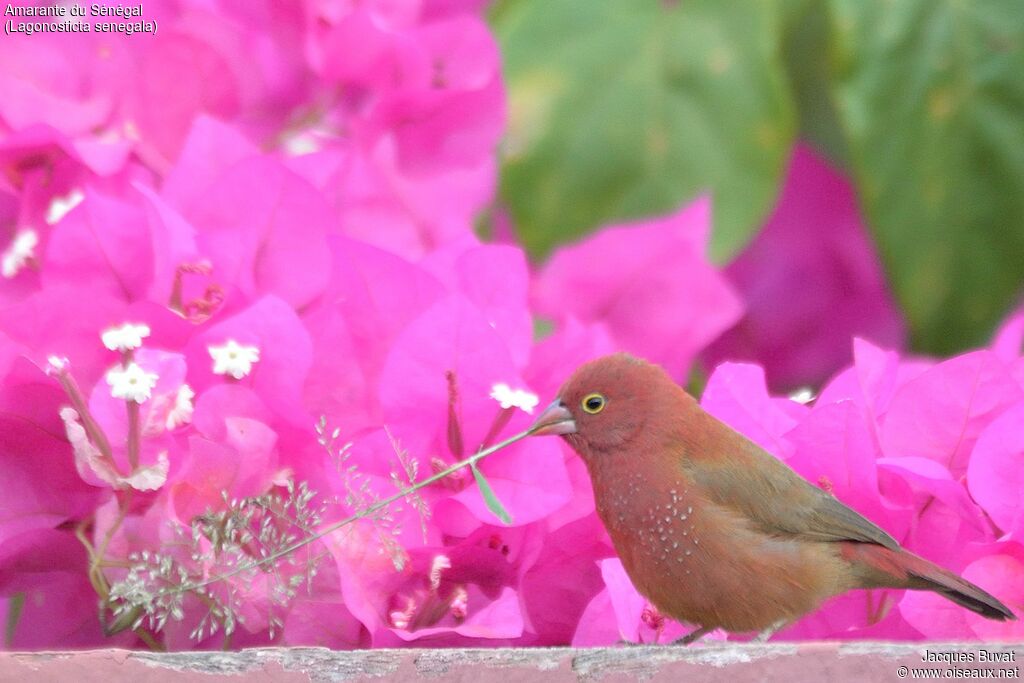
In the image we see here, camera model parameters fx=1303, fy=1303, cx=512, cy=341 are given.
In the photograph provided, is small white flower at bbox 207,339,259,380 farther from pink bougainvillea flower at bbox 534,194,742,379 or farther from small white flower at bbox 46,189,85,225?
pink bougainvillea flower at bbox 534,194,742,379

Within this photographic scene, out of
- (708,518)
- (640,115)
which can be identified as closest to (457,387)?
(708,518)

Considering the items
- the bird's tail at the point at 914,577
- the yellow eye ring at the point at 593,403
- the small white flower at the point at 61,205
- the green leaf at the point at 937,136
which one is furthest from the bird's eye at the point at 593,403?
the green leaf at the point at 937,136

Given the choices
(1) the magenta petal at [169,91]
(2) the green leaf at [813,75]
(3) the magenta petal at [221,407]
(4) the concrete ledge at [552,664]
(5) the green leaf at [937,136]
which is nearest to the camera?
(4) the concrete ledge at [552,664]

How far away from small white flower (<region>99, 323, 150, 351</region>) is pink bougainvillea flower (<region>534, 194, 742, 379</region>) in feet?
0.89

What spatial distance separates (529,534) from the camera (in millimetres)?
517

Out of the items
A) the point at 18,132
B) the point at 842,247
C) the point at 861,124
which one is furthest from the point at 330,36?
the point at 842,247

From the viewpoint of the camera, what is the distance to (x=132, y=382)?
480 millimetres

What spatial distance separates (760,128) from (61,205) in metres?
0.45

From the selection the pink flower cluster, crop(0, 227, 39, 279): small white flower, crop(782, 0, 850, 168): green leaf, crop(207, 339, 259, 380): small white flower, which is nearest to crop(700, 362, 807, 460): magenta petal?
the pink flower cluster

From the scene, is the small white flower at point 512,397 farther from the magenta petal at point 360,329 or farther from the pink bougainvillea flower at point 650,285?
the pink bougainvillea flower at point 650,285

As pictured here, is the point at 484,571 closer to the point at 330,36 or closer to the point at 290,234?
the point at 290,234

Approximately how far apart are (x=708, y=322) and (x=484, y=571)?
256mm

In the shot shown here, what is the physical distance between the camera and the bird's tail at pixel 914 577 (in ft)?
1.57

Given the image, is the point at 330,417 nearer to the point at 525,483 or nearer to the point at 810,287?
the point at 525,483
